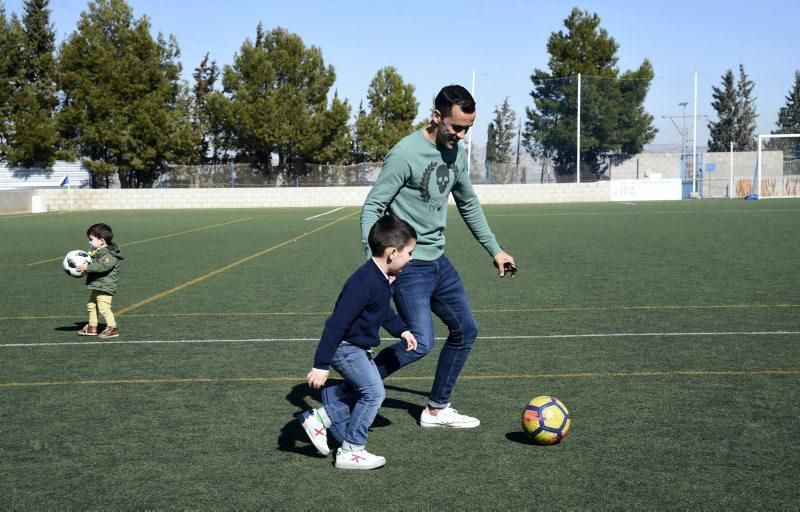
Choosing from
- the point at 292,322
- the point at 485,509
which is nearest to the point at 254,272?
the point at 292,322

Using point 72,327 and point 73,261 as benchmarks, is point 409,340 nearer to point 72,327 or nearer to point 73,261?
point 73,261

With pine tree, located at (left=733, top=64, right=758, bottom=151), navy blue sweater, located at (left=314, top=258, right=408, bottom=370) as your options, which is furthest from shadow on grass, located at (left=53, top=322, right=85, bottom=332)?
pine tree, located at (left=733, top=64, right=758, bottom=151)

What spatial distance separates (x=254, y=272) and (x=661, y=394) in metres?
9.77

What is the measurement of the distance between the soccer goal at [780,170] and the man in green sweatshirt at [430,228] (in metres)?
47.2

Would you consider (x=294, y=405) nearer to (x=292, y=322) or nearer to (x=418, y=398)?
(x=418, y=398)

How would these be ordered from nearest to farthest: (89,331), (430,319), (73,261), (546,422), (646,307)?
1. (546,422)
2. (430,319)
3. (73,261)
4. (89,331)
5. (646,307)

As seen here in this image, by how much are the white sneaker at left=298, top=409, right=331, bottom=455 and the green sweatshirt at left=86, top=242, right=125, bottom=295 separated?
438 cm

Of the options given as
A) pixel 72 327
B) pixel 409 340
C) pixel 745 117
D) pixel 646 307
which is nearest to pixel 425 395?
pixel 409 340

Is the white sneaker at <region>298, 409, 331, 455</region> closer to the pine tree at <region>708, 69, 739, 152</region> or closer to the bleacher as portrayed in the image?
the bleacher

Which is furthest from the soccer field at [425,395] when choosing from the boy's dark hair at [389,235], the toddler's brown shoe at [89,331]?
the boy's dark hair at [389,235]

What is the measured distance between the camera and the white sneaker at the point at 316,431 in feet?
16.1

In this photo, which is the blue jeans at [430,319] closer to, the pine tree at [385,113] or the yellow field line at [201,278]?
the yellow field line at [201,278]

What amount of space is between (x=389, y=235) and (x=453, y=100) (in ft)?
3.05

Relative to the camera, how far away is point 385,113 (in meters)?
58.2
